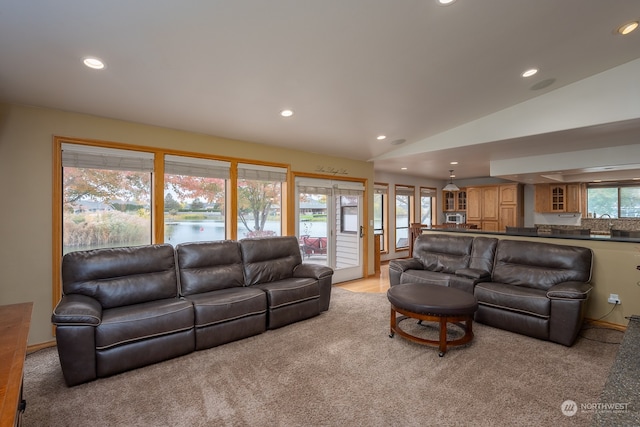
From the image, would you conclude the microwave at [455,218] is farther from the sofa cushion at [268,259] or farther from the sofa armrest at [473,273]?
the sofa cushion at [268,259]

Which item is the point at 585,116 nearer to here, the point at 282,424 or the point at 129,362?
the point at 282,424

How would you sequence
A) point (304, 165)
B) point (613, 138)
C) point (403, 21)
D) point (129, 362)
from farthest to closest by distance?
1. point (304, 165)
2. point (613, 138)
3. point (129, 362)
4. point (403, 21)

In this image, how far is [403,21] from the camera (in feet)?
7.33

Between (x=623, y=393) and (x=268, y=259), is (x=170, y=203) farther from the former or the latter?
(x=623, y=393)

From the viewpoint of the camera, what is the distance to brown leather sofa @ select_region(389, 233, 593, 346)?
300 centimetres

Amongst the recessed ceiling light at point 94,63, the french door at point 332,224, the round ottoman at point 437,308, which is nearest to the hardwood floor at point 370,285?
the french door at point 332,224

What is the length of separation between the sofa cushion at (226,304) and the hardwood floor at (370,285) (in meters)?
2.33

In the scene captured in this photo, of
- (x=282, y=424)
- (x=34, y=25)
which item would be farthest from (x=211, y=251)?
(x=34, y=25)

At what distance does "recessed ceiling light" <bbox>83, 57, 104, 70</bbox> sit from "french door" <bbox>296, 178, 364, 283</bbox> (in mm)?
3073

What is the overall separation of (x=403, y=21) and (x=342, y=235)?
414 cm

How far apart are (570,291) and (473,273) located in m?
1.02

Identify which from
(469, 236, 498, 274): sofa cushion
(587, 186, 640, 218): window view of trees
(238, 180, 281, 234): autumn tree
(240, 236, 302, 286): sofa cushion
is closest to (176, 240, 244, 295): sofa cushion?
(240, 236, 302, 286): sofa cushion

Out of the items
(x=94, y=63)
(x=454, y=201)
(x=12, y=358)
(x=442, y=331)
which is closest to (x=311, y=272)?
(x=442, y=331)

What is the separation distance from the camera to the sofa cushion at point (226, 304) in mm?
2885
